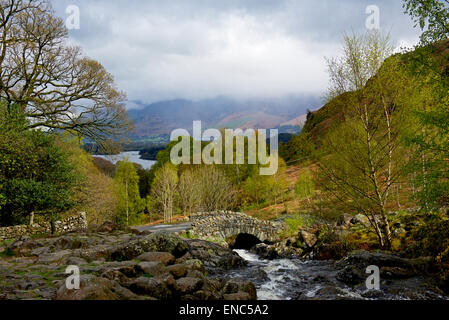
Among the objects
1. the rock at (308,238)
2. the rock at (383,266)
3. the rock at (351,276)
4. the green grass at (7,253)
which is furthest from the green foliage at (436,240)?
the green grass at (7,253)

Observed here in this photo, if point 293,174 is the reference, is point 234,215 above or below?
below

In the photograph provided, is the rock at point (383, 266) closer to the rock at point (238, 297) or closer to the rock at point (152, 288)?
the rock at point (238, 297)

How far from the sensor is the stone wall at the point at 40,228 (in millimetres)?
17411

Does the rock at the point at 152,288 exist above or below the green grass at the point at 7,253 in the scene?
above

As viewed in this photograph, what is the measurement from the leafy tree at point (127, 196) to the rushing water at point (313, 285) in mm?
31953

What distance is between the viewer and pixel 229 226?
2508 centimetres

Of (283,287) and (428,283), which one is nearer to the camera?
(428,283)

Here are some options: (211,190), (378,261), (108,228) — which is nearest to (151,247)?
(108,228)

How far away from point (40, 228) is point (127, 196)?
2671 cm

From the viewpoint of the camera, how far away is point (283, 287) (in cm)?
1266

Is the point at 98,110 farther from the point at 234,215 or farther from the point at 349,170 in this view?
the point at 349,170
